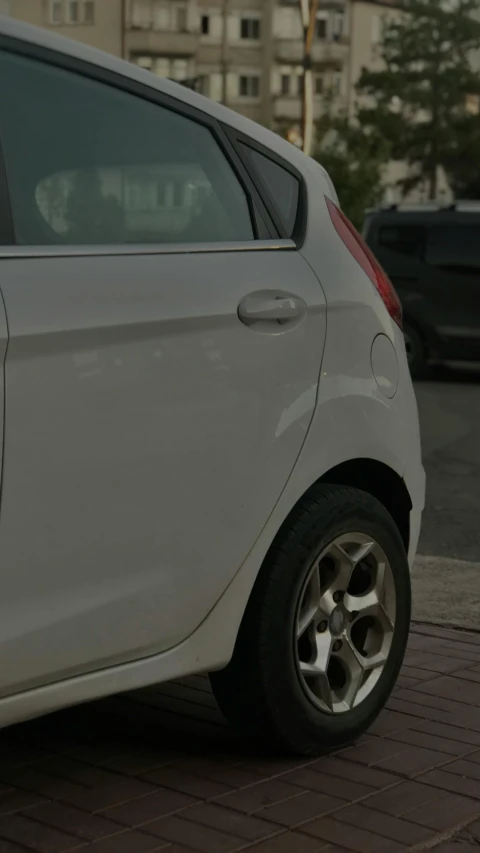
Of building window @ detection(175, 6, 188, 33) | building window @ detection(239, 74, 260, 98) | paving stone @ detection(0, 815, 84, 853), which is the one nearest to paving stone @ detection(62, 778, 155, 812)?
paving stone @ detection(0, 815, 84, 853)

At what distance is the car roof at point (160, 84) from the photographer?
10.8 ft

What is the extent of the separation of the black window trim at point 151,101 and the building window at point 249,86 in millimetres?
82022

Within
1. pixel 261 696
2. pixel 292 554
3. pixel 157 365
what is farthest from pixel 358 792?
pixel 157 365

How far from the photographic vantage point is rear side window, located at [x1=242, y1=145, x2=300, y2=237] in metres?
3.83

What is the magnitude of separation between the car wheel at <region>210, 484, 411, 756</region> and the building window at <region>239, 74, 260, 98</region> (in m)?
82.0

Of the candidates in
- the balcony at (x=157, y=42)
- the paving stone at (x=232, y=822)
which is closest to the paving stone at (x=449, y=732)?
the paving stone at (x=232, y=822)

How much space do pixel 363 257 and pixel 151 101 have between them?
2.61 feet

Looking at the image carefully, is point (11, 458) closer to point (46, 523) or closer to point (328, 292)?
point (46, 523)

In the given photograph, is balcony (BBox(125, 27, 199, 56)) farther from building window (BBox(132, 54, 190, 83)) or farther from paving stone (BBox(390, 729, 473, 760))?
paving stone (BBox(390, 729, 473, 760))

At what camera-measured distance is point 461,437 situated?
38.4 feet

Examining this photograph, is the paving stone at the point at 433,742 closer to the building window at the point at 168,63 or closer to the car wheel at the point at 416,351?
the car wheel at the point at 416,351

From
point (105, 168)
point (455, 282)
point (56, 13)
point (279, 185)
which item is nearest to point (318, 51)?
point (56, 13)

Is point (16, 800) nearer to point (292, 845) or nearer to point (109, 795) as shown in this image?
point (109, 795)

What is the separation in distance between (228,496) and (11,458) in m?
0.68
